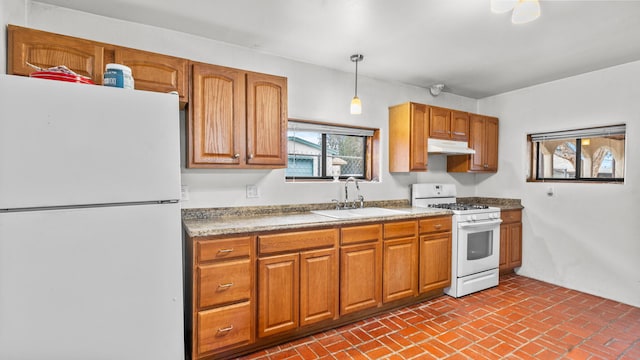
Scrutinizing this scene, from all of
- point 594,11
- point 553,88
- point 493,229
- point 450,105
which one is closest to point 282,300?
point 493,229

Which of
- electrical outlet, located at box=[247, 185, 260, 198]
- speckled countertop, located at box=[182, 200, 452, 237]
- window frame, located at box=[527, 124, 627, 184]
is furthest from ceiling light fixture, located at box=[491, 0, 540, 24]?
window frame, located at box=[527, 124, 627, 184]

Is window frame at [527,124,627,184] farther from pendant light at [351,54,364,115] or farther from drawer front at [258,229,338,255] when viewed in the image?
drawer front at [258,229,338,255]

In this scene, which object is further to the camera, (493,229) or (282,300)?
(493,229)

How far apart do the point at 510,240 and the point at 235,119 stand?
3552mm

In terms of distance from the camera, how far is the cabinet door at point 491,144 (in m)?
3.97

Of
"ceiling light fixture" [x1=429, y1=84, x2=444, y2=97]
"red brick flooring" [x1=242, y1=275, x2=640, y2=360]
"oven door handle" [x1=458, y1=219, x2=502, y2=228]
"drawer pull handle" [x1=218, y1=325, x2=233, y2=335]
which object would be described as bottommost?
"red brick flooring" [x1=242, y1=275, x2=640, y2=360]

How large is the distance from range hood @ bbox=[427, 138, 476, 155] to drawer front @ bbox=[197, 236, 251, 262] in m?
2.35

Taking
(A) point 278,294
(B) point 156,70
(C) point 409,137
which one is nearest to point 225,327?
(A) point 278,294

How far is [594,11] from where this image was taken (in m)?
2.06

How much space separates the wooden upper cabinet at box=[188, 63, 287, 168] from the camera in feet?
7.23

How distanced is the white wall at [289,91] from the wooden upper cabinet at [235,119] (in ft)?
0.97

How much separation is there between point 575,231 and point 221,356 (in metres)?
3.82

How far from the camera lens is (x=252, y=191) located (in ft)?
8.89

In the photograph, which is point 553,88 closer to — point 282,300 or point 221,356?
point 282,300
